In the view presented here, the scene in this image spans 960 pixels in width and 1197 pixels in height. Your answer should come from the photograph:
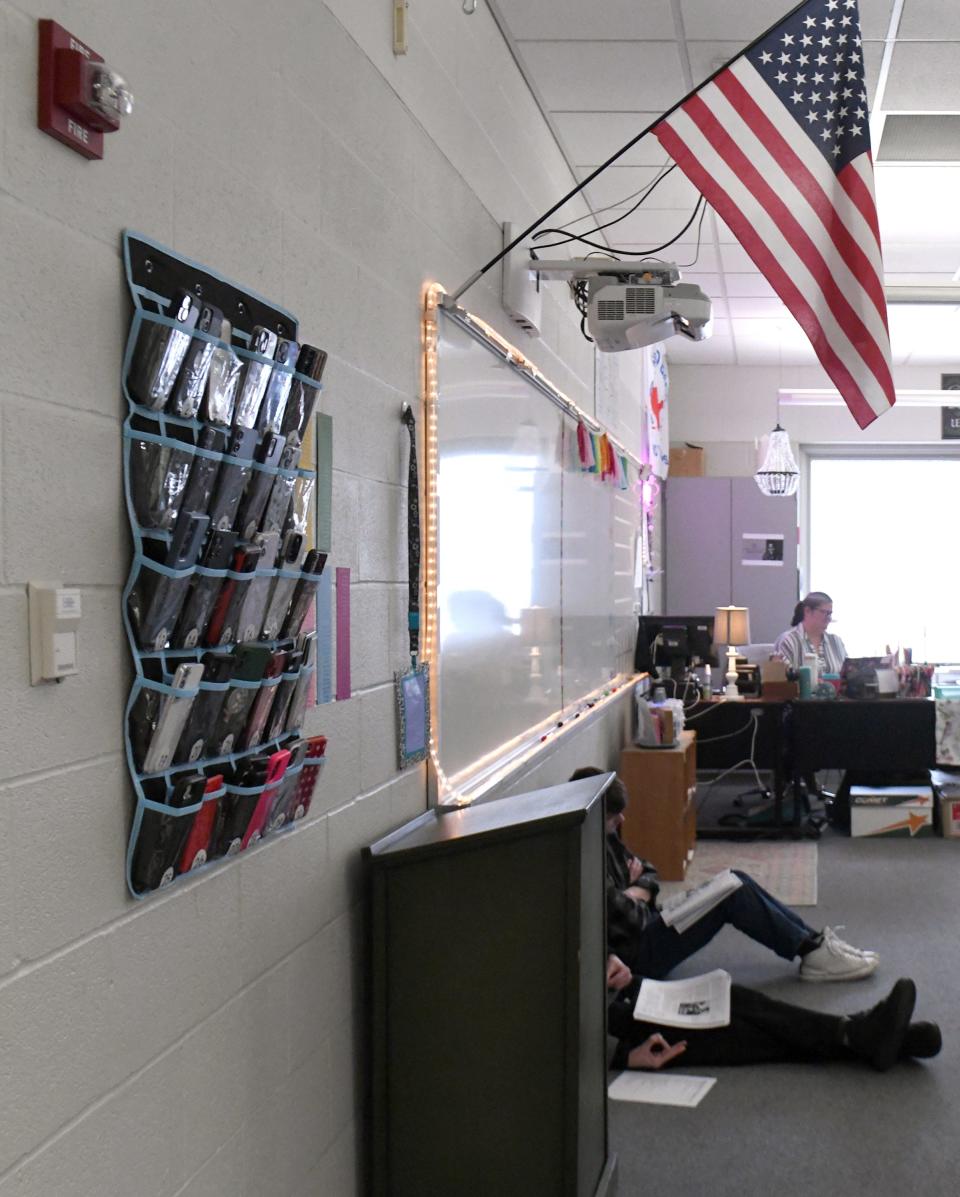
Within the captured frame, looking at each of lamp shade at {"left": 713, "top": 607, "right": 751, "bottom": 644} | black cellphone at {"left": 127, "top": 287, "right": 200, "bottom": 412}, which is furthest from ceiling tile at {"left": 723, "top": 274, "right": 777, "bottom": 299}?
black cellphone at {"left": 127, "top": 287, "right": 200, "bottom": 412}

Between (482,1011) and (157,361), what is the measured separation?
1520 millimetres

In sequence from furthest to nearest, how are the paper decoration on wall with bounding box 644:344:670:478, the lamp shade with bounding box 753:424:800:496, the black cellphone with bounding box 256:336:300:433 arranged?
the lamp shade with bounding box 753:424:800:496, the paper decoration on wall with bounding box 644:344:670:478, the black cellphone with bounding box 256:336:300:433

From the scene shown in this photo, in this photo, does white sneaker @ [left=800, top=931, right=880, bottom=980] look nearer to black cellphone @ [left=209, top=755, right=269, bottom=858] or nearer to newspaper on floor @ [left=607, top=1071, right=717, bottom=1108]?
newspaper on floor @ [left=607, top=1071, right=717, bottom=1108]

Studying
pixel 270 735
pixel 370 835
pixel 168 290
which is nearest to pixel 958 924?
pixel 370 835

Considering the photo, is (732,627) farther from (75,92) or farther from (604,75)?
(75,92)

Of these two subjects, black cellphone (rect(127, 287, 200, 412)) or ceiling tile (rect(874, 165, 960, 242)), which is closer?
black cellphone (rect(127, 287, 200, 412))

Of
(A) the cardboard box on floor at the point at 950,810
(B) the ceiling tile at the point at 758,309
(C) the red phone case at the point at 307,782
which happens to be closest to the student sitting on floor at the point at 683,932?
(C) the red phone case at the point at 307,782

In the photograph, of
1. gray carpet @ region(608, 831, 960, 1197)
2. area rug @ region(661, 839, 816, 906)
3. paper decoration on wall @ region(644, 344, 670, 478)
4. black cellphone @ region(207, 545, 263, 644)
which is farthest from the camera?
paper decoration on wall @ region(644, 344, 670, 478)

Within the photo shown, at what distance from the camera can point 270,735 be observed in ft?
7.36

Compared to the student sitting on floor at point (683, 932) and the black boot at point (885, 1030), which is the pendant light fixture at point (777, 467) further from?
the black boot at point (885, 1030)

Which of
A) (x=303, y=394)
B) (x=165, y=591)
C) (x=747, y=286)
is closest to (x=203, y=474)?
(x=165, y=591)

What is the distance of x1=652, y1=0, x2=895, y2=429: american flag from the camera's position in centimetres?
329

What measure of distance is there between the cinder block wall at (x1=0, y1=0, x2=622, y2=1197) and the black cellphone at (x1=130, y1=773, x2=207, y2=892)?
0.13ft

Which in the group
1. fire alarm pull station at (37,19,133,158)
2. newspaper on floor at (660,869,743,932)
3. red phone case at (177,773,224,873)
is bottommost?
newspaper on floor at (660,869,743,932)
